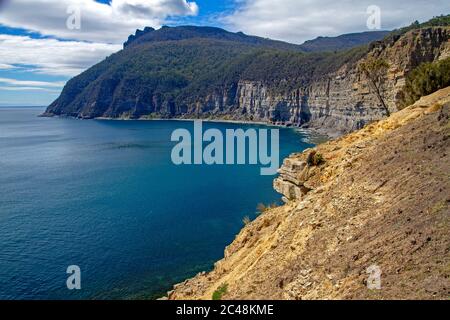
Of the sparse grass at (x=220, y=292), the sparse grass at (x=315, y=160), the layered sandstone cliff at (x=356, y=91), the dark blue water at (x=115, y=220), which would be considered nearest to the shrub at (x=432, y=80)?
the layered sandstone cliff at (x=356, y=91)

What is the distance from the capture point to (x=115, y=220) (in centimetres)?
5672

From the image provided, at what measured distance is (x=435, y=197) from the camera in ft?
49.4

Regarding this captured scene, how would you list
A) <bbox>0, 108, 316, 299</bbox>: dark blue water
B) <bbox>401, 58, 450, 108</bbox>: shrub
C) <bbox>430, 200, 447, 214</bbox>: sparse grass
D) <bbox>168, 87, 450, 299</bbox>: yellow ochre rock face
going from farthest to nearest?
<bbox>0, 108, 316, 299</bbox>: dark blue water < <bbox>401, 58, 450, 108</bbox>: shrub < <bbox>430, 200, 447, 214</bbox>: sparse grass < <bbox>168, 87, 450, 299</bbox>: yellow ochre rock face

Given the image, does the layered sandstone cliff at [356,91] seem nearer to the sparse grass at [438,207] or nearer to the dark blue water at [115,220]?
the dark blue water at [115,220]

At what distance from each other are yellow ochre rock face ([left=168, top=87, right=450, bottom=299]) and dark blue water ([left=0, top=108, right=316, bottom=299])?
18.3 meters

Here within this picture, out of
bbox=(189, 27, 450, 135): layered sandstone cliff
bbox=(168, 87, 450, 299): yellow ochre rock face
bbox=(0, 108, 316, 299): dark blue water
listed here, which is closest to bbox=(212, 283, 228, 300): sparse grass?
bbox=(168, 87, 450, 299): yellow ochre rock face

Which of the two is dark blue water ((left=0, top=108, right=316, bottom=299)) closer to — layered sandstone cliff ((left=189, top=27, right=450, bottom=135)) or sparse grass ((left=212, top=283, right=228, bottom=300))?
sparse grass ((left=212, top=283, right=228, bottom=300))

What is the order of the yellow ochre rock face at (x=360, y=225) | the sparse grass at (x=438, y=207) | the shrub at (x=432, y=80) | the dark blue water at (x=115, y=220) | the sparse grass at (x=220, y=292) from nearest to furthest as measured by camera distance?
the yellow ochre rock face at (x=360, y=225), the sparse grass at (x=438, y=207), the sparse grass at (x=220, y=292), the shrub at (x=432, y=80), the dark blue water at (x=115, y=220)

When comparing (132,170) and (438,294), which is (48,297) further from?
(132,170)

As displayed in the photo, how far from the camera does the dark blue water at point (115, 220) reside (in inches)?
1583

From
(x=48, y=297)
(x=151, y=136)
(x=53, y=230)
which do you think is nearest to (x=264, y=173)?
(x=53, y=230)

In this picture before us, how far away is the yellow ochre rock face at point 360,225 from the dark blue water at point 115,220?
18.3 meters

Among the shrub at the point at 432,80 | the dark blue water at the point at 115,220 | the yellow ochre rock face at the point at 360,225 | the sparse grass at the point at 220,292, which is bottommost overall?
the dark blue water at the point at 115,220

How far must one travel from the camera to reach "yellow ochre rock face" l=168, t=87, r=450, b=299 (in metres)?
12.6
